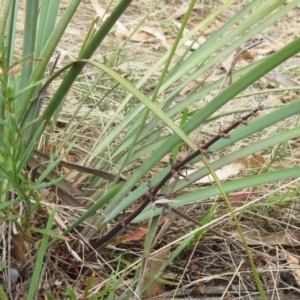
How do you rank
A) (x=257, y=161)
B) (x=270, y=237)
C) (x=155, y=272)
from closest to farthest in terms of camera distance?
(x=155, y=272) → (x=270, y=237) → (x=257, y=161)

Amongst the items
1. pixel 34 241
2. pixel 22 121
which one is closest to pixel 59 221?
pixel 34 241

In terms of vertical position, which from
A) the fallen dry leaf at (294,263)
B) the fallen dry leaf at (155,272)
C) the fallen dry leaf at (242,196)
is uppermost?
the fallen dry leaf at (242,196)

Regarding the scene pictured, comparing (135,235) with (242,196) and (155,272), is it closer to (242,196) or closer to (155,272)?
(155,272)

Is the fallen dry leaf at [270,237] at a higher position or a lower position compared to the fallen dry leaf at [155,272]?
higher

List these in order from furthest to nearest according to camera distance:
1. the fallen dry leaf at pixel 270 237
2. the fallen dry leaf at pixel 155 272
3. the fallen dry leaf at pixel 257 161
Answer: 1. the fallen dry leaf at pixel 257 161
2. the fallen dry leaf at pixel 270 237
3. the fallen dry leaf at pixel 155 272

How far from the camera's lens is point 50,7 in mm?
971

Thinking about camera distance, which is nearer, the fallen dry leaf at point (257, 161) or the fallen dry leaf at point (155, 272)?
the fallen dry leaf at point (155, 272)

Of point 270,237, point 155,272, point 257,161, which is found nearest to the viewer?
point 155,272

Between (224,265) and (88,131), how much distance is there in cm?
58

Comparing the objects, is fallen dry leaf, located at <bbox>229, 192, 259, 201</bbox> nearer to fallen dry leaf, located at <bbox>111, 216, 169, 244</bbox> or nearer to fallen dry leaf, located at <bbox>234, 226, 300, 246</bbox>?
fallen dry leaf, located at <bbox>234, 226, 300, 246</bbox>

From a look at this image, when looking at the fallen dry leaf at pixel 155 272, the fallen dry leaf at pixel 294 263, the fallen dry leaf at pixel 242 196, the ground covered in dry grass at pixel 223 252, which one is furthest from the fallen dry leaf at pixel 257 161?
the fallen dry leaf at pixel 155 272

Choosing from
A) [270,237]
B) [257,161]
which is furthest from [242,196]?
[257,161]

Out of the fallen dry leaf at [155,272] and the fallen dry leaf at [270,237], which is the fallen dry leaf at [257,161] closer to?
the fallen dry leaf at [270,237]

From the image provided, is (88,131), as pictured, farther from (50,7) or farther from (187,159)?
(187,159)
